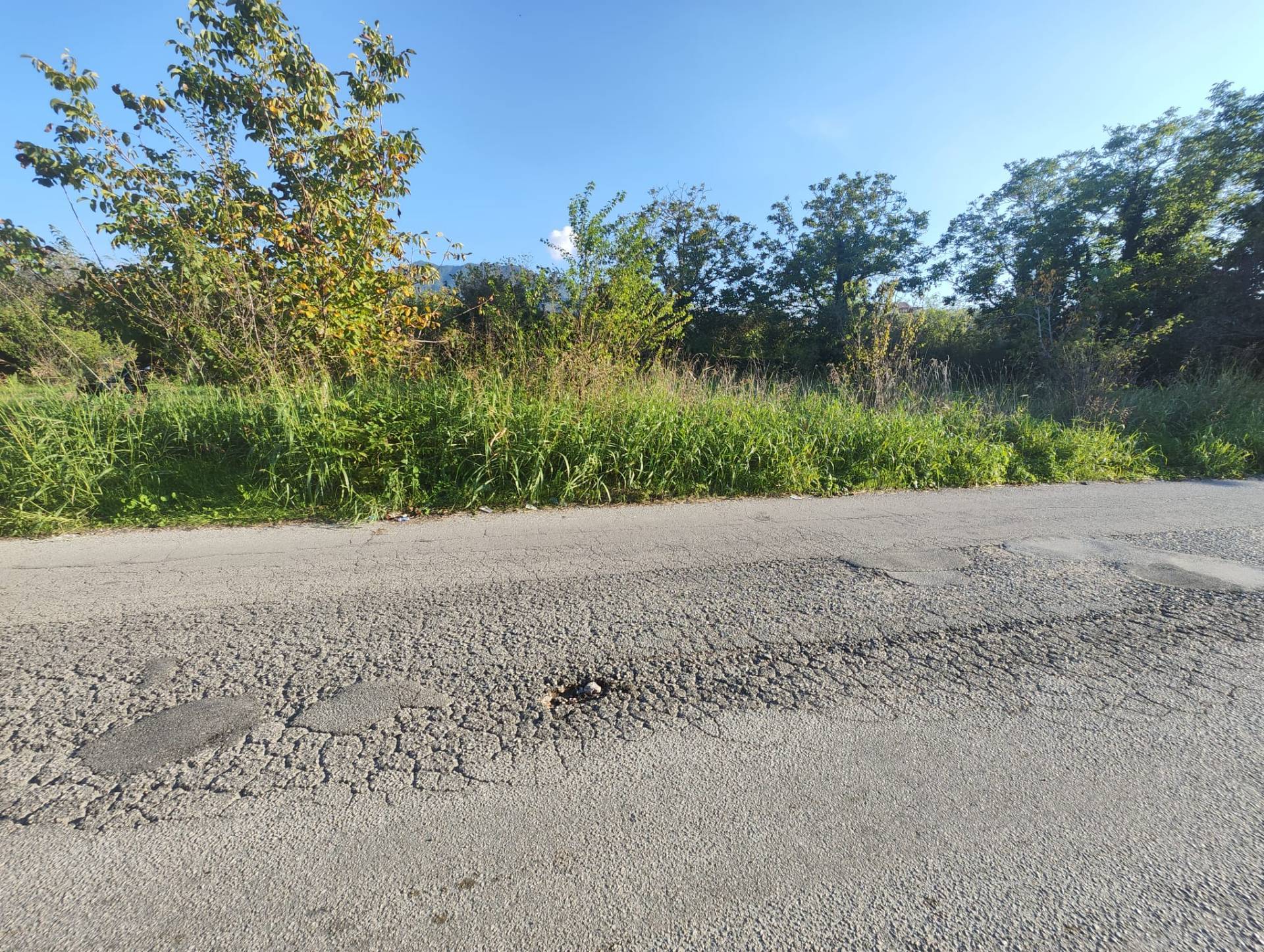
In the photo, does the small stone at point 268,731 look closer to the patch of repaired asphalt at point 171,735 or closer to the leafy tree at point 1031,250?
the patch of repaired asphalt at point 171,735

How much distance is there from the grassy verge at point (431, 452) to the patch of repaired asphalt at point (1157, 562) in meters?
2.16

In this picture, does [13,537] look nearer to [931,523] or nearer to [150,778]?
[150,778]

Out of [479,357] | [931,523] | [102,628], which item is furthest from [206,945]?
[479,357]

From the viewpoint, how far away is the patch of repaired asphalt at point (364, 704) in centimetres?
198

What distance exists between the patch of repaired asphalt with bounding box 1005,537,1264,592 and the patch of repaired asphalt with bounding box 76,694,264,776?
16.0ft

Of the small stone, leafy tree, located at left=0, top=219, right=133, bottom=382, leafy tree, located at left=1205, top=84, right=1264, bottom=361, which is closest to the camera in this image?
the small stone

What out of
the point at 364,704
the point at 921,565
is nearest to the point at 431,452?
the point at 364,704

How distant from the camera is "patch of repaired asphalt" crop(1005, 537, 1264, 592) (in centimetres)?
348

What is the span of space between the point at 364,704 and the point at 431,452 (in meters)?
3.52

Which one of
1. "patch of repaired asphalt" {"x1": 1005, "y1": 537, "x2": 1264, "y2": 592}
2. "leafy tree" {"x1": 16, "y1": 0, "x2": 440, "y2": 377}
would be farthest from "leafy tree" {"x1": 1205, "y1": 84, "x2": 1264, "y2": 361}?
"leafy tree" {"x1": 16, "y1": 0, "x2": 440, "y2": 377}

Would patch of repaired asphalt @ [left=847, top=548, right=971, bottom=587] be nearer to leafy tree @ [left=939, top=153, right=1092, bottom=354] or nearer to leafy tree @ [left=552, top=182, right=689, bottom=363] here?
leafy tree @ [left=552, top=182, right=689, bottom=363]

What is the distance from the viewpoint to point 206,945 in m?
1.22

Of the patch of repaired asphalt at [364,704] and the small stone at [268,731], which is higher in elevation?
the patch of repaired asphalt at [364,704]

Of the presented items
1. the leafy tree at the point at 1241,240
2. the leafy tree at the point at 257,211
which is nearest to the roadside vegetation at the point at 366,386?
the leafy tree at the point at 257,211
